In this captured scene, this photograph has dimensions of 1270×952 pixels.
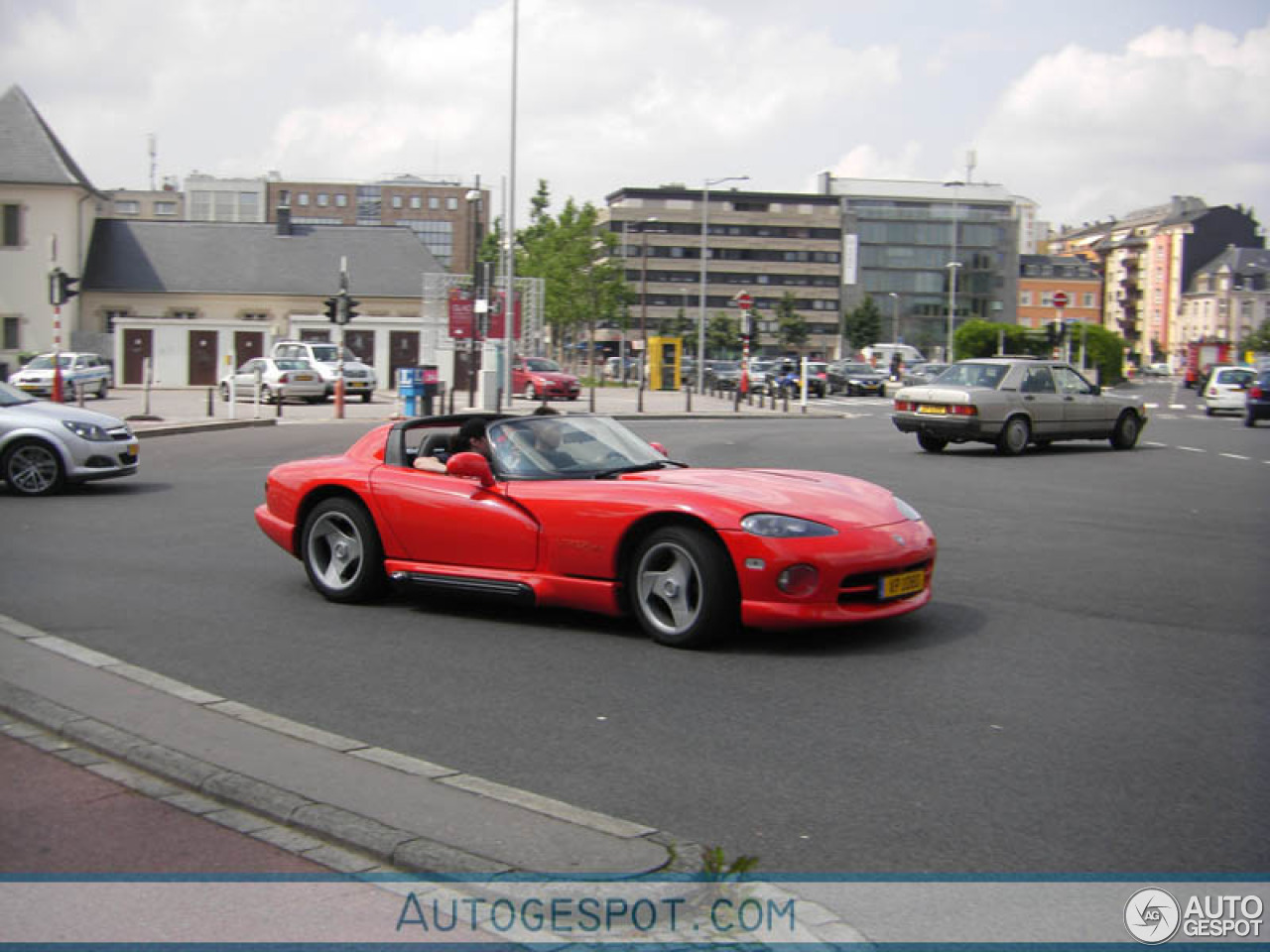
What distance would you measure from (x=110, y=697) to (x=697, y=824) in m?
2.86

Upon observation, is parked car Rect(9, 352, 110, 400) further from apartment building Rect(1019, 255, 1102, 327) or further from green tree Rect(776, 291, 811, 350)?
apartment building Rect(1019, 255, 1102, 327)

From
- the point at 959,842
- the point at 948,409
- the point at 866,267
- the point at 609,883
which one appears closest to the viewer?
the point at 609,883

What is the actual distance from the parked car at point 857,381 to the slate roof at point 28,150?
119ft

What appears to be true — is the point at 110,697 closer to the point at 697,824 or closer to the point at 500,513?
the point at 500,513

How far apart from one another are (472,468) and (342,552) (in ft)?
4.28

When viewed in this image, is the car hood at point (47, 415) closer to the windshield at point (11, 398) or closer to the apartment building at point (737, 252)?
the windshield at point (11, 398)

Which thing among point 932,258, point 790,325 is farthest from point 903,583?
point 932,258

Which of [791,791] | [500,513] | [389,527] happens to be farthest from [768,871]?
[389,527]

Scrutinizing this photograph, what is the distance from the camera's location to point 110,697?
557 centimetres

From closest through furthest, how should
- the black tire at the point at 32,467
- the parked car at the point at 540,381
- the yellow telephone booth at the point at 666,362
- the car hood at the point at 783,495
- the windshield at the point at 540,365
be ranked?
the car hood at the point at 783,495, the black tire at the point at 32,467, the parked car at the point at 540,381, the windshield at the point at 540,365, the yellow telephone booth at the point at 666,362

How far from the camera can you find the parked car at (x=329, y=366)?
3997 cm

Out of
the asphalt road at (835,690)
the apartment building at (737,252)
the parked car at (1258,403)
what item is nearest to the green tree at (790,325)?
the apartment building at (737,252)

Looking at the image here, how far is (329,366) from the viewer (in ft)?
133

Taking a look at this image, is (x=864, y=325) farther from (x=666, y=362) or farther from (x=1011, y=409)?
(x=1011, y=409)
